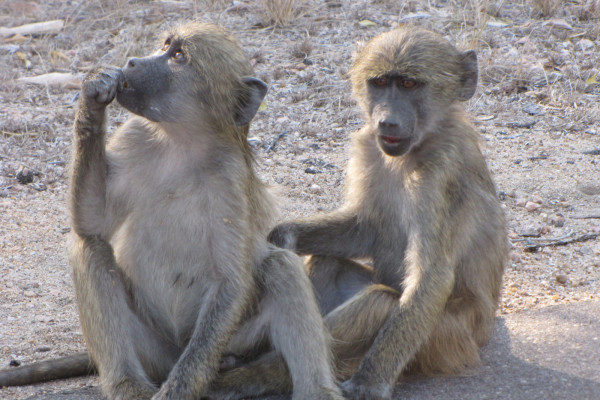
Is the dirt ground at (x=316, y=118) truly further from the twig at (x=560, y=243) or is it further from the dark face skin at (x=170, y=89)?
the dark face skin at (x=170, y=89)

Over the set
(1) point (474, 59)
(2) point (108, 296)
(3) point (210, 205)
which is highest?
(1) point (474, 59)

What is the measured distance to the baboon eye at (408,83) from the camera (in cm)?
394

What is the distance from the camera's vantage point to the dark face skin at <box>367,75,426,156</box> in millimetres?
3820

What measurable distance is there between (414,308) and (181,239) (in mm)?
1030

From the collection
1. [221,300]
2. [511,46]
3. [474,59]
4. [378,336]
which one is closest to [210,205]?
[221,300]

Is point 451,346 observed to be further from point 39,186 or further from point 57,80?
point 57,80

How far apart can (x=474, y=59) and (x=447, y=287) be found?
115 cm

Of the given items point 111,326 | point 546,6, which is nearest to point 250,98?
point 111,326

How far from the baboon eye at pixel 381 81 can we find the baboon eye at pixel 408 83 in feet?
0.24

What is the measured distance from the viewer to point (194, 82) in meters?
3.72

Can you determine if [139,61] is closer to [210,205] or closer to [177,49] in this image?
[177,49]

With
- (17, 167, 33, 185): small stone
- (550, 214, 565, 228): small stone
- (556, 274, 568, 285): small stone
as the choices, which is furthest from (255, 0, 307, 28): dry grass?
(556, 274, 568, 285): small stone

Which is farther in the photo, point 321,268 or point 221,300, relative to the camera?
point 321,268

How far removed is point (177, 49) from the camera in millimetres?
3727
